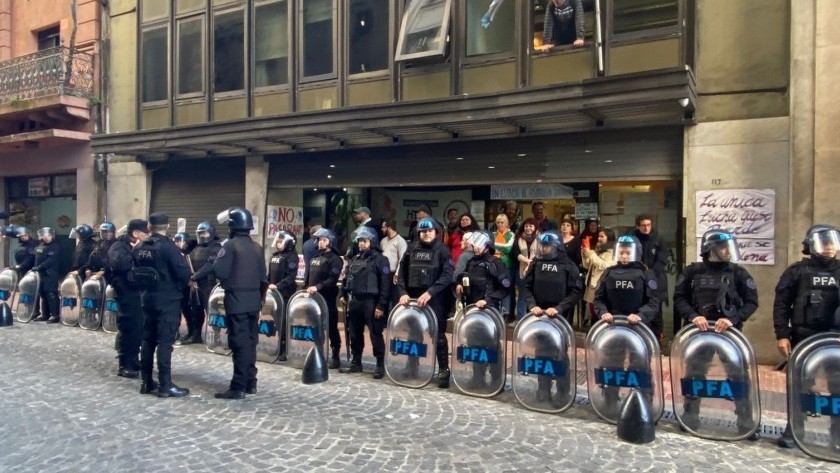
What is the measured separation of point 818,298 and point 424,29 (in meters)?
7.46

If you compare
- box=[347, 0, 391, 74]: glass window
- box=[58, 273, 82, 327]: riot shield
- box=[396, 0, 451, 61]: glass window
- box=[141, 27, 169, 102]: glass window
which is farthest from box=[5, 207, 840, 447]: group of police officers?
box=[141, 27, 169, 102]: glass window

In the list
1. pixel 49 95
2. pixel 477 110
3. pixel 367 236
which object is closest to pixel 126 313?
pixel 367 236

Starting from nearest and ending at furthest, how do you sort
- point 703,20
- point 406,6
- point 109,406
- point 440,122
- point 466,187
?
point 109,406, point 703,20, point 440,122, point 406,6, point 466,187

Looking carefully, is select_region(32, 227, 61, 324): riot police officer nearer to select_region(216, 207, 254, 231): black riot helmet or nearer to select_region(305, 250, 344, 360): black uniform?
select_region(305, 250, 344, 360): black uniform

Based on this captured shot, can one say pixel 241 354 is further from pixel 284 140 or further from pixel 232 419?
pixel 284 140

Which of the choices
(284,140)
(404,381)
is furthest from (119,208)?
(404,381)

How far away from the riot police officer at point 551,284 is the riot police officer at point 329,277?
8.71 feet

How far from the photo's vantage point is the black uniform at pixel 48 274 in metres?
Result: 11.4

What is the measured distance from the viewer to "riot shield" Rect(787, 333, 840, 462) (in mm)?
4801

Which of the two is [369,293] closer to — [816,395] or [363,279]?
[363,279]

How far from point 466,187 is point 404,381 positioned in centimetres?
546

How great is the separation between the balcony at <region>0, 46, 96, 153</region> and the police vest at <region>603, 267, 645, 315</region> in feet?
47.8

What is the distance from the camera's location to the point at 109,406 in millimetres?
6094

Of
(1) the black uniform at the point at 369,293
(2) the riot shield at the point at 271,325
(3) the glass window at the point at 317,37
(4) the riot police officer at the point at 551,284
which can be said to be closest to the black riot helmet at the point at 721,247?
(4) the riot police officer at the point at 551,284
